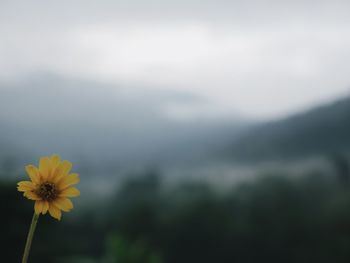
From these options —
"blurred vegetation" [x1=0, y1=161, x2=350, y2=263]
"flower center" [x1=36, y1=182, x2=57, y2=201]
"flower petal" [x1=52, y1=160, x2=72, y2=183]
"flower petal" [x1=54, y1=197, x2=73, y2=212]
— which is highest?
"blurred vegetation" [x1=0, y1=161, x2=350, y2=263]

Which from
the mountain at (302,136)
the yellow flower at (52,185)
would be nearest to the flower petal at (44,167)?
the yellow flower at (52,185)

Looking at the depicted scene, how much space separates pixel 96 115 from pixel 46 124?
5.45 metres

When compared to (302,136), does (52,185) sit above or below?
below

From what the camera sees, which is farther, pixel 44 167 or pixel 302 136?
pixel 302 136

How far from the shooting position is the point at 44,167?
3.07ft

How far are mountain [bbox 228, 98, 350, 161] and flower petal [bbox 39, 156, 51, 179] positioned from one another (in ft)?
72.2

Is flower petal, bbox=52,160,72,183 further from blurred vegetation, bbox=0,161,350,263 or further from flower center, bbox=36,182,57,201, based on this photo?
blurred vegetation, bbox=0,161,350,263

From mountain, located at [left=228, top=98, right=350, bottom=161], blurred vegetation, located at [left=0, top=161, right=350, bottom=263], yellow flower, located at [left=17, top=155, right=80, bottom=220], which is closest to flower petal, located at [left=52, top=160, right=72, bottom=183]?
yellow flower, located at [left=17, top=155, right=80, bottom=220]

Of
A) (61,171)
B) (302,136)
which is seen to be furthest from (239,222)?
(61,171)

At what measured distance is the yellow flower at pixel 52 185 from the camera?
91 centimetres

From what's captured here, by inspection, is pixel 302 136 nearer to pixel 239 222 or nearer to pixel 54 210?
pixel 239 222

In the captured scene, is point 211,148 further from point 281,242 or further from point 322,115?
point 281,242

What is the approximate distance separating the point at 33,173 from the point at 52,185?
41 millimetres

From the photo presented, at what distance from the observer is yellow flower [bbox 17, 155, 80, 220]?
908mm
